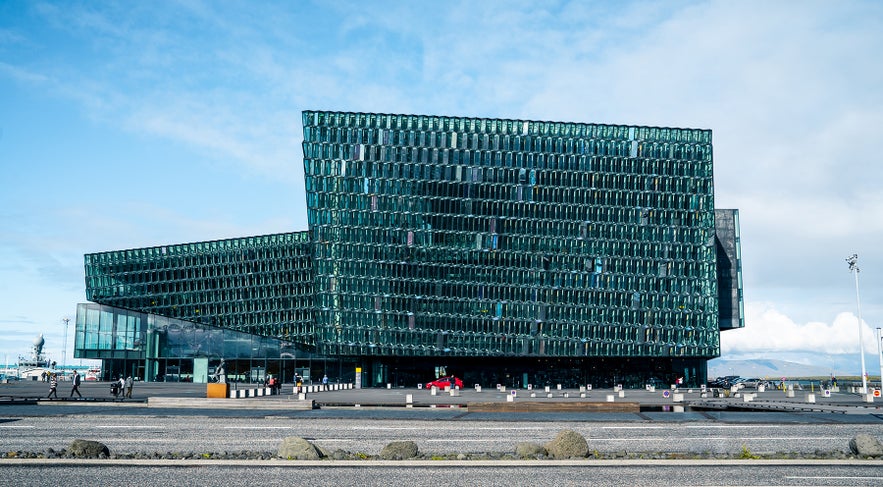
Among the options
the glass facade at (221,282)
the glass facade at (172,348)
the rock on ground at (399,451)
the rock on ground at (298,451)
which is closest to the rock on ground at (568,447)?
the rock on ground at (399,451)

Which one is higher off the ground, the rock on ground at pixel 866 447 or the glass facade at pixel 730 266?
the glass facade at pixel 730 266

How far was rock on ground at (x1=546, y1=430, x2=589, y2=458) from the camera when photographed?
17.0m

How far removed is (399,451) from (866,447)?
9798mm

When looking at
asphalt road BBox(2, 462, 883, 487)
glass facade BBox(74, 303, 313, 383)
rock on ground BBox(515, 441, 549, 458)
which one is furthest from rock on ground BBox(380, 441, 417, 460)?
glass facade BBox(74, 303, 313, 383)

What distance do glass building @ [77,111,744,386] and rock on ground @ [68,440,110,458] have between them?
8188 centimetres

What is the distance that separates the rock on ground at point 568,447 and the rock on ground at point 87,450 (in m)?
9.36

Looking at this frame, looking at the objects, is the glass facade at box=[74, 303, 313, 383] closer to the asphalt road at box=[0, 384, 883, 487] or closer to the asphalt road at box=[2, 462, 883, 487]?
the asphalt road at box=[0, 384, 883, 487]

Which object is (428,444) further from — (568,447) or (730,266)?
(730,266)

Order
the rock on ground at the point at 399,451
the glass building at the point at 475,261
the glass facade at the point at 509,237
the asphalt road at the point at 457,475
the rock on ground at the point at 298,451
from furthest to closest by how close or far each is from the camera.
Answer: the glass building at the point at 475,261
the glass facade at the point at 509,237
the rock on ground at the point at 399,451
the rock on ground at the point at 298,451
the asphalt road at the point at 457,475

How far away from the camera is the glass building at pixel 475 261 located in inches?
3912

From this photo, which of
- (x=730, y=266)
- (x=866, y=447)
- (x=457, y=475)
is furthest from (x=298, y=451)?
(x=730, y=266)

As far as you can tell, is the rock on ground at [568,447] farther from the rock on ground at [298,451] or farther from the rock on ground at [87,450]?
the rock on ground at [87,450]

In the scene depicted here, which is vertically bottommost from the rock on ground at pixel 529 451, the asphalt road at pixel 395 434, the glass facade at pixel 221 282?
the asphalt road at pixel 395 434

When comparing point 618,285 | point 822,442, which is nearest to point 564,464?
point 822,442
